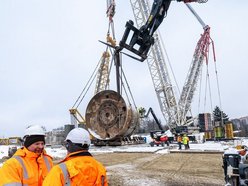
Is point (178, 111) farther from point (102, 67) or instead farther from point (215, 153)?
point (215, 153)

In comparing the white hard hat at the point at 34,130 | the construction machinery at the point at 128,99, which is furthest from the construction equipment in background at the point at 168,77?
the white hard hat at the point at 34,130

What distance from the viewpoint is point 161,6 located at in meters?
13.4

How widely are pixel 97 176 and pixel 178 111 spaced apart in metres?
39.0

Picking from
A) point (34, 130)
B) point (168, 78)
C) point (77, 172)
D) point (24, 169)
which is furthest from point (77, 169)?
point (168, 78)

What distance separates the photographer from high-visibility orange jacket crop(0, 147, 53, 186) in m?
2.67

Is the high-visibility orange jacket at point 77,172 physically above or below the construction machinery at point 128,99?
below

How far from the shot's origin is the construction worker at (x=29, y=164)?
2691 mm

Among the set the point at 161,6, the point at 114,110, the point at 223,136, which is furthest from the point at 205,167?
the point at 223,136

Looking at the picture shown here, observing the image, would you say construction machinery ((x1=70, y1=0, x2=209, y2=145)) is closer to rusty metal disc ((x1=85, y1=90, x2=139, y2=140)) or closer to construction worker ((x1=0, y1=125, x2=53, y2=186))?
rusty metal disc ((x1=85, y1=90, x2=139, y2=140))

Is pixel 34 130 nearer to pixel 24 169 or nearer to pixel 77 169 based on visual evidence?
pixel 24 169

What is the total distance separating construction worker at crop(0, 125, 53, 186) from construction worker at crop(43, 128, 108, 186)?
0.54 m

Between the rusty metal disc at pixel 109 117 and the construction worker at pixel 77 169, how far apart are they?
71.7 ft

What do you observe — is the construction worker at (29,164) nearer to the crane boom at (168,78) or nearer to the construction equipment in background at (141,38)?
the construction equipment in background at (141,38)

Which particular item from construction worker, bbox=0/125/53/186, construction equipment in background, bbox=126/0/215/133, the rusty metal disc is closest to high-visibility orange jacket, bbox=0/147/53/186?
construction worker, bbox=0/125/53/186
